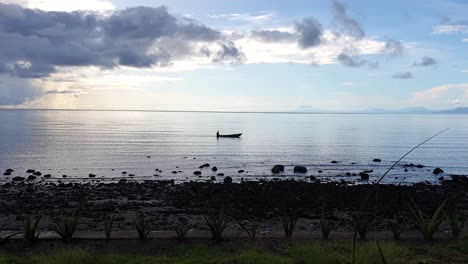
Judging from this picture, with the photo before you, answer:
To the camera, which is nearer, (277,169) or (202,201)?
(202,201)

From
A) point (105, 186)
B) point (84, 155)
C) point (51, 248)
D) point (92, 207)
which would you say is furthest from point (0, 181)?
point (51, 248)

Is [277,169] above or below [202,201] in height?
above

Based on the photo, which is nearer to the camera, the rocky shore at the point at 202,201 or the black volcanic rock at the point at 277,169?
the rocky shore at the point at 202,201

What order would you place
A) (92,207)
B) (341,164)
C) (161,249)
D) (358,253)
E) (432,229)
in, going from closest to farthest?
1. (358,253)
2. (161,249)
3. (432,229)
4. (92,207)
5. (341,164)

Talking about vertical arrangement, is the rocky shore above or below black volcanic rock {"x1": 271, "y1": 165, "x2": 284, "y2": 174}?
below

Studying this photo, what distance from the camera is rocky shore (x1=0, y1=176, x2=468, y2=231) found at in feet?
50.1

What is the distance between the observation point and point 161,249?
25.9ft

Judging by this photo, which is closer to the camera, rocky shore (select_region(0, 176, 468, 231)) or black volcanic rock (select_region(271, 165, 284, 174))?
rocky shore (select_region(0, 176, 468, 231))

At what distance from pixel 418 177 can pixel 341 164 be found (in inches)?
357

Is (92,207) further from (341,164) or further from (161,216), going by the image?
(341,164)

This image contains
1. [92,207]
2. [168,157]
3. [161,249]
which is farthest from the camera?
[168,157]

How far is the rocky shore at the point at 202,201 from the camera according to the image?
15.3 meters

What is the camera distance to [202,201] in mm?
20438

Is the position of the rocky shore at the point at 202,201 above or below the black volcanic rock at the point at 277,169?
below
